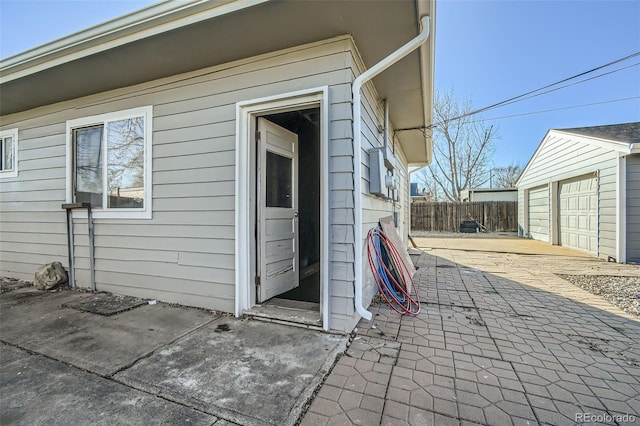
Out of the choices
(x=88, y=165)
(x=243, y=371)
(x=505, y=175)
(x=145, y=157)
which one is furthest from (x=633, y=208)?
(x=505, y=175)

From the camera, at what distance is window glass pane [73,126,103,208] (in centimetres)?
372

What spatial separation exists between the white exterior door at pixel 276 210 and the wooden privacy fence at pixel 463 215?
12553 millimetres

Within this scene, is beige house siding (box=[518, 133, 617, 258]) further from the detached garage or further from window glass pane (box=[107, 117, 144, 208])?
window glass pane (box=[107, 117, 144, 208])

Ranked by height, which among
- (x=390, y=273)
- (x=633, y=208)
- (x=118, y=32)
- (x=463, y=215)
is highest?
(x=118, y=32)

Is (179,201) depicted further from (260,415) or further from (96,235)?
(260,415)

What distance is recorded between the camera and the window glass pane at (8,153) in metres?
4.54

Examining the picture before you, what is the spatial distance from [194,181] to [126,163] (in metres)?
1.14

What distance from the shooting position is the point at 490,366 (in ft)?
6.35

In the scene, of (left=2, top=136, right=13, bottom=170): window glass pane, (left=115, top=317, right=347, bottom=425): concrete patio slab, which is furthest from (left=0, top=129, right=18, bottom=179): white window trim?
(left=115, top=317, right=347, bottom=425): concrete patio slab

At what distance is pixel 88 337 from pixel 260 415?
6.21 ft

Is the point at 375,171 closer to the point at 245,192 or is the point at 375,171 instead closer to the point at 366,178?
the point at 366,178

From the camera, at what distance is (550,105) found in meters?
11.1

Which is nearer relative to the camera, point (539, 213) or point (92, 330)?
point (92, 330)

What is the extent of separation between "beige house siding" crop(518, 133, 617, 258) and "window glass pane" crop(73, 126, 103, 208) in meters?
9.18
